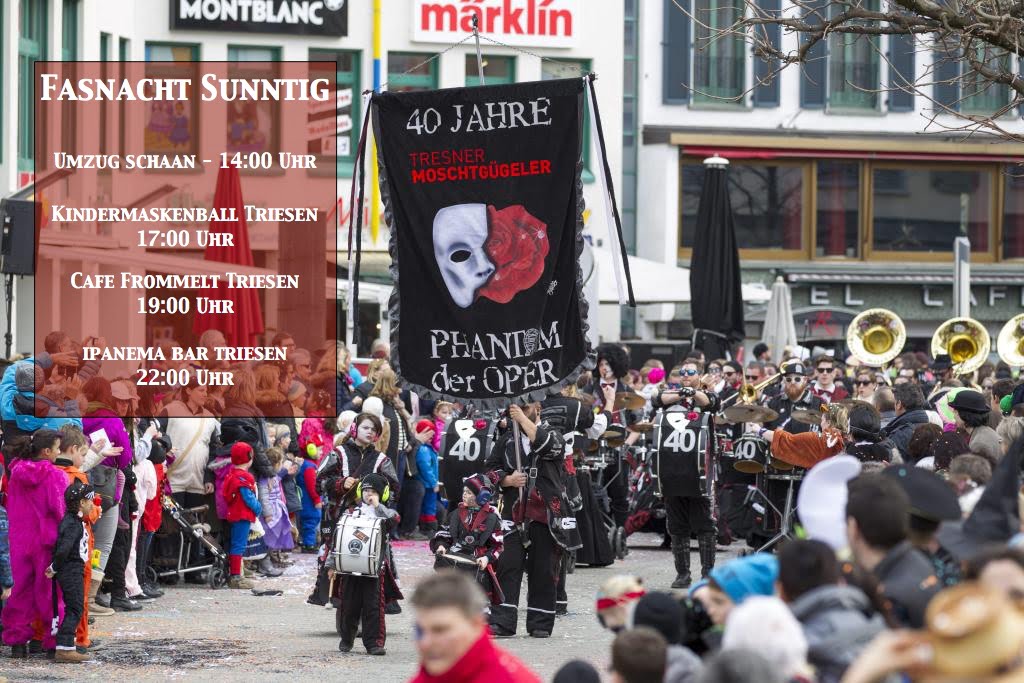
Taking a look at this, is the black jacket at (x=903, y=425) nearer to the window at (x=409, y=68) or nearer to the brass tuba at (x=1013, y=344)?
the brass tuba at (x=1013, y=344)

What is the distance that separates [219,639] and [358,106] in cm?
2302

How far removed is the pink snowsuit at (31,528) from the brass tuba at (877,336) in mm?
17912

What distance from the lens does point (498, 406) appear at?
37.6 feet

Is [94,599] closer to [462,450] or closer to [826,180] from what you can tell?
[462,450]

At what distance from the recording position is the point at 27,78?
71.5ft

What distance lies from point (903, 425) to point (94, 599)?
6420mm

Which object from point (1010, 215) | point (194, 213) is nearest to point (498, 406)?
point (194, 213)

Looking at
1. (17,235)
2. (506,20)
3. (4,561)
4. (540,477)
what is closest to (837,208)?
(506,20)

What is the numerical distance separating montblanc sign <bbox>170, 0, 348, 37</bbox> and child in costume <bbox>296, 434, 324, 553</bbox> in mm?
17742

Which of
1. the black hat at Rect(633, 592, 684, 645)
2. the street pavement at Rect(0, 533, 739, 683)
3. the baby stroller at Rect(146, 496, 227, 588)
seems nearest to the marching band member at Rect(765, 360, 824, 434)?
the street pavement at Rect(0, 533, 739, 683)

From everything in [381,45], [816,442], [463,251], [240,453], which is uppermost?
[381,45]

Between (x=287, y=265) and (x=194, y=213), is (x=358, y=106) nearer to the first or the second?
(x=287, y=265)

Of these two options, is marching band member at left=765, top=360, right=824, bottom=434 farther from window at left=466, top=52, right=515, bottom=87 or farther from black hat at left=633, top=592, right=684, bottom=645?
window at left=466, top=52, right=515, bottom=87

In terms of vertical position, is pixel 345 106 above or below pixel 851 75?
below
